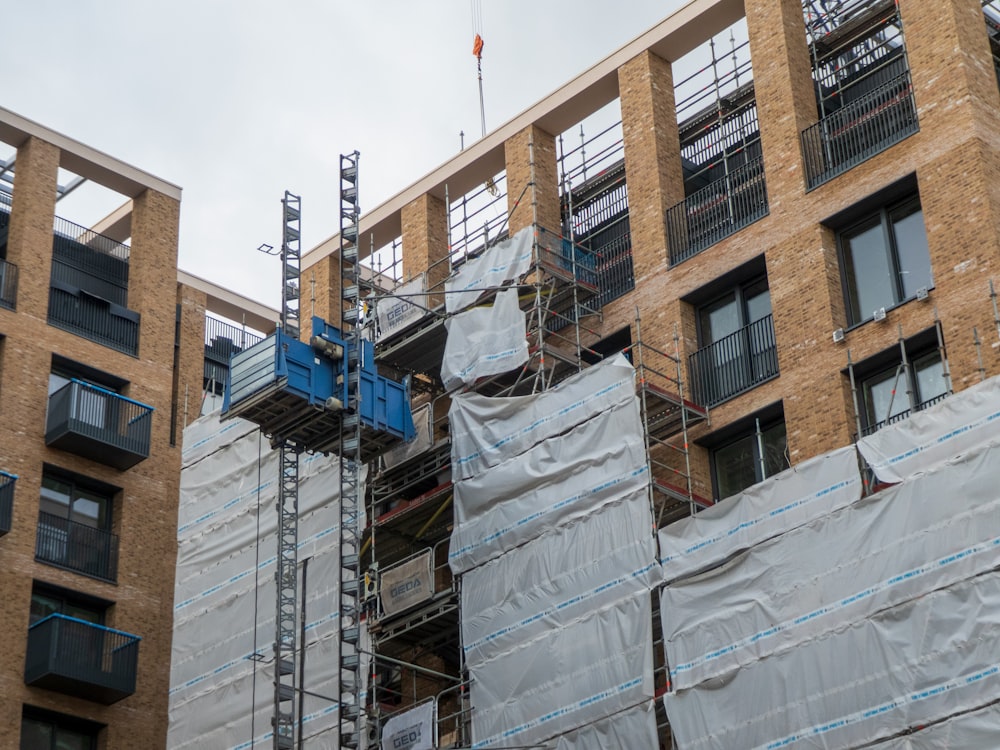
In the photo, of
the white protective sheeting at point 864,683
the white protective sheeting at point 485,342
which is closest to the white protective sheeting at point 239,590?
the white protective sheeting at point 485,342

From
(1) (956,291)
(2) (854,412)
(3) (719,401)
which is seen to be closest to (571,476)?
(3) (719,401)

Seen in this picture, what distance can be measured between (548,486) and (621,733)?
618 cm

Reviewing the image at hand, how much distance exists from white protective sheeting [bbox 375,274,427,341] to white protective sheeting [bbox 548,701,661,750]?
13146 millimetres

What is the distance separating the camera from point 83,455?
46.8m

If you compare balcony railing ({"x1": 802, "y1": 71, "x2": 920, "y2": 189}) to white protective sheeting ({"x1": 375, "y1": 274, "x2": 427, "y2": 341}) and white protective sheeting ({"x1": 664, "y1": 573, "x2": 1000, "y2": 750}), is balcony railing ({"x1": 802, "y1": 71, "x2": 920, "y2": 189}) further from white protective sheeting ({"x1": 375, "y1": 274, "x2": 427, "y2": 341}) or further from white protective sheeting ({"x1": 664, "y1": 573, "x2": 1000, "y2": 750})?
white protective sheeting ({"x1": 664, "y1": 573, "x2": 1000, "y2": 750})

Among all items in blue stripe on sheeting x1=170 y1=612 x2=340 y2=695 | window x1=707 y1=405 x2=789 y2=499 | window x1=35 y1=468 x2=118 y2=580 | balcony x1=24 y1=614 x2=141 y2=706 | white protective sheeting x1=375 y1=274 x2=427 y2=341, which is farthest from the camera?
window x1=35 y1=468 x2=118 y2=580

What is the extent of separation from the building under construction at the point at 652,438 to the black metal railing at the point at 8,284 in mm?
6605

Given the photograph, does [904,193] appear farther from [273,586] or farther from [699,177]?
[273,586]

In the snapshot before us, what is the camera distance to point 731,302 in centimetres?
3922

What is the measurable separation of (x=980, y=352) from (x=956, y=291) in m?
1.57

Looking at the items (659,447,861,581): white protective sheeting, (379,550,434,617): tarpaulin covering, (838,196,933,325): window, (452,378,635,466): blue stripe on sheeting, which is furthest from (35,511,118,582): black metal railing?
(838,196,933,325): window

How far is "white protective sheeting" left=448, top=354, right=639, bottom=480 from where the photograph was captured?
37.0 metres

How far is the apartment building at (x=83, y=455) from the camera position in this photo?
4344 centimetres

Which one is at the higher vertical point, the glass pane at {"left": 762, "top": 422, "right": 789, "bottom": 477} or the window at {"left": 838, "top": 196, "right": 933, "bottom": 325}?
the window at {"left": 838, "top": 196, "right": 933, "bottom": 325}
